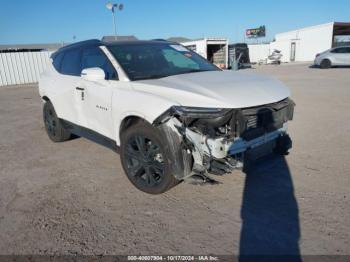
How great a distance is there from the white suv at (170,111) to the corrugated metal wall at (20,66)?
19.6m

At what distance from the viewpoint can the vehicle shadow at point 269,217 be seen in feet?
8.25

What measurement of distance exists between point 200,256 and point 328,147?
11.3ft

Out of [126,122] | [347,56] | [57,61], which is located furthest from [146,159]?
[347,56]

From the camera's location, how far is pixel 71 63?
4957mm

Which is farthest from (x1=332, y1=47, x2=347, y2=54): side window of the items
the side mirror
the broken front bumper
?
the side mirror

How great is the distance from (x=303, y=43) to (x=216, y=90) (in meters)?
40.7

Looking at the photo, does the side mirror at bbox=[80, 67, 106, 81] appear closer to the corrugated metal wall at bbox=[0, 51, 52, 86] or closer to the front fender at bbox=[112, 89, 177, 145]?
the front fender at bbox=[112, 89, 177, 145]

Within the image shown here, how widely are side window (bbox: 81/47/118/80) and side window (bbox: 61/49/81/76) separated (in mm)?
175

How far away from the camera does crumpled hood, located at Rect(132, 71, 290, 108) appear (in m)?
3.01

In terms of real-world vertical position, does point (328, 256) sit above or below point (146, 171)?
below

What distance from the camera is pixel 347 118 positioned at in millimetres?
6688

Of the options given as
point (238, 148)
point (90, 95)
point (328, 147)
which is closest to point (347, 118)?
point (328, 147)

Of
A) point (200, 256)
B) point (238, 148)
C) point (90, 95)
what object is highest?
point (90, 95)

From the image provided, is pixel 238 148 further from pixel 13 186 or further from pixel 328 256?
pixel 13 186
